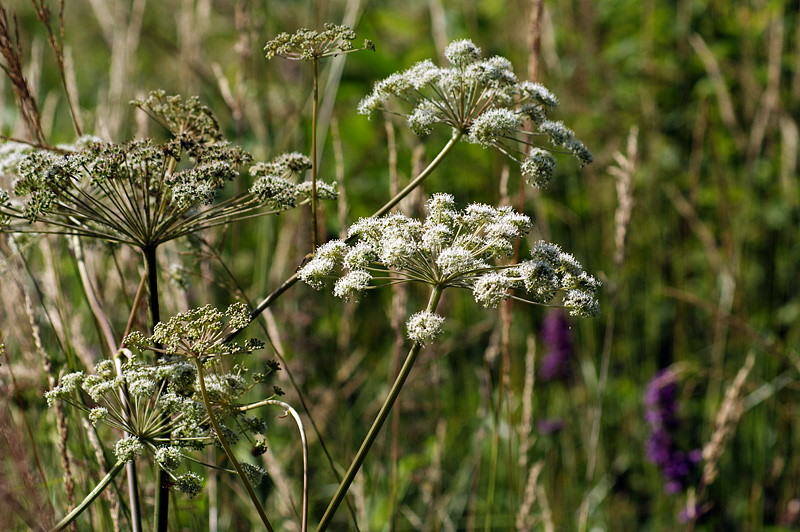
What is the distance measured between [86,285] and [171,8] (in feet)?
23.4

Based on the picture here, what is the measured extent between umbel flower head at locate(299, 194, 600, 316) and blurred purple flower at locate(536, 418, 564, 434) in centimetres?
280

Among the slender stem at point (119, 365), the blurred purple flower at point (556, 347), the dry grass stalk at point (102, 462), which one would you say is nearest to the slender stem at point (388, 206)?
the slender stem at point (119, 365)

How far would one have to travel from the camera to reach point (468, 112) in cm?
176

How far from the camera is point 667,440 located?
12.6ft

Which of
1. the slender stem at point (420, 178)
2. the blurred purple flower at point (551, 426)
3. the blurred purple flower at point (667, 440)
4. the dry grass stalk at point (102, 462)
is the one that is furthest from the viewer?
the blurred purple flower at point (551, 426)

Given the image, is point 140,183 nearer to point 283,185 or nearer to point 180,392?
point 283,185

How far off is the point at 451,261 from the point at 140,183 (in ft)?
2.21

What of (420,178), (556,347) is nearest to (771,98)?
(556,347)

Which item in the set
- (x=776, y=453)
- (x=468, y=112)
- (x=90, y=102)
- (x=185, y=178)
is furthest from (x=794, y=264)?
(x=90, y=102)

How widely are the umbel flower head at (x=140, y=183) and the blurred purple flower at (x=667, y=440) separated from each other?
9.81ft

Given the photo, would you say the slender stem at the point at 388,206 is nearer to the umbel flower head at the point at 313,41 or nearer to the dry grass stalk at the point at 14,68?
the umbel flower head at the point at 313,41

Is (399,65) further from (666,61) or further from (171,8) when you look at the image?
(171,8)

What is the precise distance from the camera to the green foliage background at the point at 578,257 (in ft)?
11.3

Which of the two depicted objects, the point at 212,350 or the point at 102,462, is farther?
the point at 102,462
